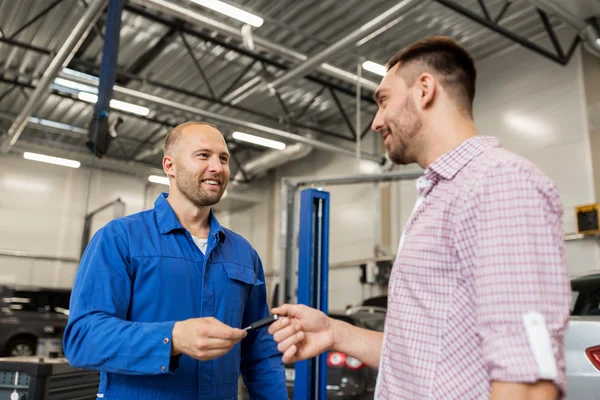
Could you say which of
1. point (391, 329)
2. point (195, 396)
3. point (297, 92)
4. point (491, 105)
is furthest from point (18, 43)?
point (391, 329)

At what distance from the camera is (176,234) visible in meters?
1.99

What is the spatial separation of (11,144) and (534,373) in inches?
498

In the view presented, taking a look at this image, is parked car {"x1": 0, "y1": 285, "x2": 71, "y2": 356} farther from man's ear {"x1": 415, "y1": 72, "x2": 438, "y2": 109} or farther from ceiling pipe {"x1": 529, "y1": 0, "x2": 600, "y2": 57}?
man's ear {"x1": 415, "y1": 72, "x2": 438, "y2": 109}

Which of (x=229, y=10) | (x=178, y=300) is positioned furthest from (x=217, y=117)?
(x=178, y=300)

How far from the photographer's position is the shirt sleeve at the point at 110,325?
5.12 feet

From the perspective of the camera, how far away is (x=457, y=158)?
120cm

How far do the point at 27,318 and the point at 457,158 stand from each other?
10221mm

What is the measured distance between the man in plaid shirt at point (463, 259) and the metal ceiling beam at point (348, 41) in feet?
16.8

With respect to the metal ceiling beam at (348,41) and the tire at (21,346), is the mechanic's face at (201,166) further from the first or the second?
the tire at (21,346)

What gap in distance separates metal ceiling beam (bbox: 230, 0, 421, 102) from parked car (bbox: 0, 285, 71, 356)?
564 centimetres

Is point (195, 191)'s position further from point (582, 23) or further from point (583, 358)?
point (582, 23)

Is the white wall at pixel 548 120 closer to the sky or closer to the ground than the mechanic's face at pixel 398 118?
closer to the sky

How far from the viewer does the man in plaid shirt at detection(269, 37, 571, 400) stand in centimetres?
93

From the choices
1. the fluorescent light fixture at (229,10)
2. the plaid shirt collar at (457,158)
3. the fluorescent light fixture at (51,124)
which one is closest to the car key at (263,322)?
the plaid shirt collar at (457,158)
